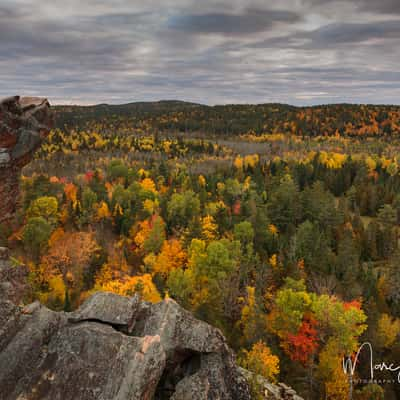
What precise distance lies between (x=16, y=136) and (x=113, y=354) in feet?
36.9

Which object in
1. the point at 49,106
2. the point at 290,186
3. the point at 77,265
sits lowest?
the point at 77,265

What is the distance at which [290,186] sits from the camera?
101625mm

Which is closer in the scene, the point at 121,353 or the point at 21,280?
the point at 121,353

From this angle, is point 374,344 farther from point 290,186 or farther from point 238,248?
point 290,186

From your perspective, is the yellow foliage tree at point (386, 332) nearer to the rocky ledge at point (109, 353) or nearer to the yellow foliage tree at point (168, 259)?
the yellow foliage tree at point (168, 259)

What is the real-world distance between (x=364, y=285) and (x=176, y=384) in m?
49.5

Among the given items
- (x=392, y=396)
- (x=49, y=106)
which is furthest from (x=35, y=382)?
(x=392, y=396)

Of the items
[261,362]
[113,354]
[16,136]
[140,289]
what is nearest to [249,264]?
[140,289]

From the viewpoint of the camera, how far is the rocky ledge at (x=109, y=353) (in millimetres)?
13961

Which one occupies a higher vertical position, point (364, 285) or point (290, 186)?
point (290, 186)

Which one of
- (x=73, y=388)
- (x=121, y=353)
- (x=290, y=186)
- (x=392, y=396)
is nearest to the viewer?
(x=73, y=388)

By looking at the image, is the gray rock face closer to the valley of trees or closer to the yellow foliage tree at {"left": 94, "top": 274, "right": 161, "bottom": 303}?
the valley of trees

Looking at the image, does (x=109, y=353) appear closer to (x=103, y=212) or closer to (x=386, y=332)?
(x=386, y=332)

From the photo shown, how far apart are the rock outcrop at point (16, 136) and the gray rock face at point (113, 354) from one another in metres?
5.64
